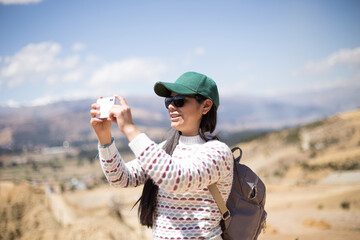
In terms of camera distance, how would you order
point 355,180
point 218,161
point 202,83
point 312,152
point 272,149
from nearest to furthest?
point 218,161 → point 202,83 → point 355,180 → point 312,152 → point 272,149

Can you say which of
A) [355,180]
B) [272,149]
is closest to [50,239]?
[355,180]

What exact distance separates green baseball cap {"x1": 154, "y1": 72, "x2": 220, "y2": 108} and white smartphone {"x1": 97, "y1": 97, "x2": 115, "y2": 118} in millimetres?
275

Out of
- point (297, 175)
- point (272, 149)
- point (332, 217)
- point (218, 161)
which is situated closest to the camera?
point (218, 161)

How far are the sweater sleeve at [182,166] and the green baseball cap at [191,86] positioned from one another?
13.0 inches

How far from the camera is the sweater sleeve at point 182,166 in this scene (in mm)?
1588

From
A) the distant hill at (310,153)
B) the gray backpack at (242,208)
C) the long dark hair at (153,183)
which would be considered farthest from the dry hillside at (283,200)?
the gray backpack at (242,208)

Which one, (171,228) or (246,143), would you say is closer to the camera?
(171,228)

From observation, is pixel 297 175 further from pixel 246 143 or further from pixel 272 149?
pixel 246 143

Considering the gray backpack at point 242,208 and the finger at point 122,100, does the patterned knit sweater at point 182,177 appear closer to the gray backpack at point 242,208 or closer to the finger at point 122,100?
the gray backpack at point 242,208

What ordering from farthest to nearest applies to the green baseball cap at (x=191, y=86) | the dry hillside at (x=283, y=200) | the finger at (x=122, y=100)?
the dry hillside at (x=283, y=200), the green baseball cap at (x=191, y=86), the finger at (x=122, y=100)

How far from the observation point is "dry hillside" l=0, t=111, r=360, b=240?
6.49 m

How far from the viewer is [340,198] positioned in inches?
548

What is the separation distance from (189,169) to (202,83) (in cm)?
56

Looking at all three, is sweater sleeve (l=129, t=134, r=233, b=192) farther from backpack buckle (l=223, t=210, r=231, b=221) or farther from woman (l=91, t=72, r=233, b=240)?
backpack buckle (l=223, t=210, r=231, b=221)
